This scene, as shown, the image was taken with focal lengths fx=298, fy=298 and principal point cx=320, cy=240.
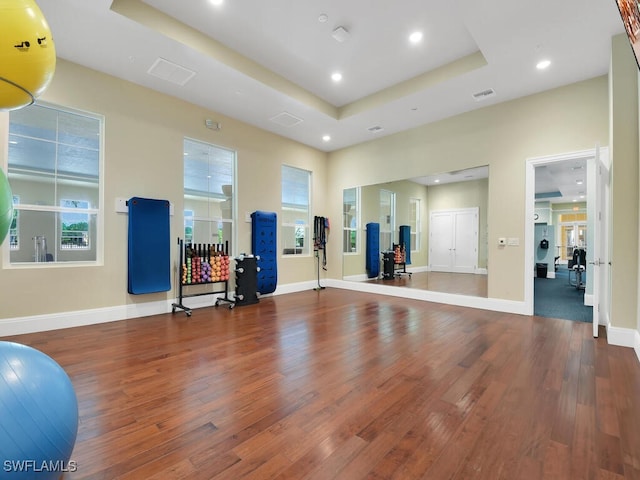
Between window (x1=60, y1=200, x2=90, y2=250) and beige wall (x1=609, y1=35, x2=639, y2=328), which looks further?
window (x1=60, y1=200, x2=90, y2=250)

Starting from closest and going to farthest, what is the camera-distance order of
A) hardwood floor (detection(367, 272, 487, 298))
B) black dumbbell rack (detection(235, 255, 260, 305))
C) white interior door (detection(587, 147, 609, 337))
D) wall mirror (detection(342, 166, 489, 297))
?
white interior door (detection(587, 147, 609, 337)), black dumbbell rack (detection(235, 255, 260, 305)), hardwood floor (detection(367, 272, 487, 298)), wall mirror (detection(342, 166, 489, 297))

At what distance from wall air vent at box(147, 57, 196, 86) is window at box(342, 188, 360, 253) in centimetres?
426

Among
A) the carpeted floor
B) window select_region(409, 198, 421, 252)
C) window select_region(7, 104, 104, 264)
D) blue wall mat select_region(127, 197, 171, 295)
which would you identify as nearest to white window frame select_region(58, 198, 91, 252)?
window select_region(7, 104, 104, 264)

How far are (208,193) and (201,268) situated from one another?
57.5 inches

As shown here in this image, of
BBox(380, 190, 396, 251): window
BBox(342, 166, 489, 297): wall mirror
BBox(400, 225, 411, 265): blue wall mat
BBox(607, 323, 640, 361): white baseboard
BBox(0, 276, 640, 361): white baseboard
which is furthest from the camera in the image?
BBox(400, 225, 411, 265): blue wall mat

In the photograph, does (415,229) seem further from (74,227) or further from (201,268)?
(74,227)

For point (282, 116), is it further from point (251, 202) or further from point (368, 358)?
point (368, 358)

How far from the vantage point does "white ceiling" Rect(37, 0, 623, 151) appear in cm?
329

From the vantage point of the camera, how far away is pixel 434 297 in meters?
5.83

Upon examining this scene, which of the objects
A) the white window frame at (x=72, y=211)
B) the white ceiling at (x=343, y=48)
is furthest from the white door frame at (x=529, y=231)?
the white window frame at (x=72, y=211)

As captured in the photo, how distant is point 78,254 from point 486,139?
6.68m

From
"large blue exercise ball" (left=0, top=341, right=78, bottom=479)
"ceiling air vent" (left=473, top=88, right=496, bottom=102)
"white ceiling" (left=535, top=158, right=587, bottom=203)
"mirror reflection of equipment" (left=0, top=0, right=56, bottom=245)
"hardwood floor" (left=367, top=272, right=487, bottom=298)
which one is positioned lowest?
"hardwood floor" (left=367, top=272, right=487, bottom=298)

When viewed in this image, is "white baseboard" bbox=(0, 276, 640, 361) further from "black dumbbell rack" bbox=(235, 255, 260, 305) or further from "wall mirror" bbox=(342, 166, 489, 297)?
"black dumbbell rack" bbox=(235, 255, 260, 305)

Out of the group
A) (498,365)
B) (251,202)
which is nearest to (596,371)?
(498,365)
